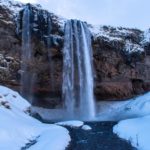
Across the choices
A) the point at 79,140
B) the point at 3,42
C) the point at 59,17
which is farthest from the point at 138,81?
the point at 79,140

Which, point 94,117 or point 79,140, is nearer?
point 79,140

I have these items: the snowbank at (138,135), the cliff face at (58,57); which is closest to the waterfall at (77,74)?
the cliff face at (58,57)

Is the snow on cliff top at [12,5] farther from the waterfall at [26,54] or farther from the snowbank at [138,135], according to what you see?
the snowbank at [138,135]

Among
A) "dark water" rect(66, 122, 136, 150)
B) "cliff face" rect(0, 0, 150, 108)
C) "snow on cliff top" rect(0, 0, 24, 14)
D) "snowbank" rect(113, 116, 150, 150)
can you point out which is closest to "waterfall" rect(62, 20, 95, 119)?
"cliff face" rect(0, 0, 150, 108)

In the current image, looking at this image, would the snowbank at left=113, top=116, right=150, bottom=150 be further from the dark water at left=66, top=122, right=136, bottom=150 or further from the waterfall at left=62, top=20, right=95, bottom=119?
the waterfall at left=62, top=20, right=95, bottom=119

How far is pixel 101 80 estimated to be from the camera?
33750 mm

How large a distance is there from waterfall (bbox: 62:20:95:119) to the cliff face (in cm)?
70

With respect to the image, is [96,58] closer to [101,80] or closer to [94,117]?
[101,80]

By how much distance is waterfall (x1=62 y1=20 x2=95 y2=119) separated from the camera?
31.6 metres

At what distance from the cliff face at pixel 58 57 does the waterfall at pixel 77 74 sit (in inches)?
27.6

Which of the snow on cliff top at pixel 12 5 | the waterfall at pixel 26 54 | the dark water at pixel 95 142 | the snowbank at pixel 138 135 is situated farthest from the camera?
the waterfall at pixel 26 54

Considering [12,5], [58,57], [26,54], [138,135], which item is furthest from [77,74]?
[138,135]

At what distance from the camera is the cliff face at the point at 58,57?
2961 cm

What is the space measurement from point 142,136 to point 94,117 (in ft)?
59.2
